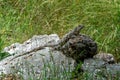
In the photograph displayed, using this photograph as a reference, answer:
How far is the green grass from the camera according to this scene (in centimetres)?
632

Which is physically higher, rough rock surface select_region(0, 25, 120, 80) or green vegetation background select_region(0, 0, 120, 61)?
green vegetation background select_region(0, 0, 120, 61)

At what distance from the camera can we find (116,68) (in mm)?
4746

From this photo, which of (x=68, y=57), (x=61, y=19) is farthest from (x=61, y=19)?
(x=68, y=57)

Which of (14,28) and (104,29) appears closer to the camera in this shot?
(104,29)

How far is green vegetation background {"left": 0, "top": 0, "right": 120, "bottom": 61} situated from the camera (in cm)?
633

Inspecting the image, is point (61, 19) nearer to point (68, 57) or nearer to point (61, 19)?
point (61, 19)

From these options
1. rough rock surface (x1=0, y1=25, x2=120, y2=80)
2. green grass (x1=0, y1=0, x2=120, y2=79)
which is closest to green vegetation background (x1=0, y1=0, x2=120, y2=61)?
green grass (x1=0, y1=0, x2=120, y2=79)

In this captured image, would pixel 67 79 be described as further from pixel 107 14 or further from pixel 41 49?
pixel 107 14

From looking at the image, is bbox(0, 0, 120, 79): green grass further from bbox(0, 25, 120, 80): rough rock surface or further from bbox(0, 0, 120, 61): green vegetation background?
bbox(0, 25, 120, 80): rough rock surface

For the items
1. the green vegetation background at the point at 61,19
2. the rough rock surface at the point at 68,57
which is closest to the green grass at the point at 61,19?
the green vegetation background at the point at 61,19

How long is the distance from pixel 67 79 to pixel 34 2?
4.25 m

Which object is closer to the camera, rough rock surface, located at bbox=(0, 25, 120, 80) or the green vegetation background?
rough rock surface, located at bbox=(0, 25, 120, 80)

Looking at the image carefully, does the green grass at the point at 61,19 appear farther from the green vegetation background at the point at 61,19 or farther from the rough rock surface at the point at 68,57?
the rough rock surface at the point at 68,57

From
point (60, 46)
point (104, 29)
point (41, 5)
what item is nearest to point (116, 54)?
point (104, 29)
